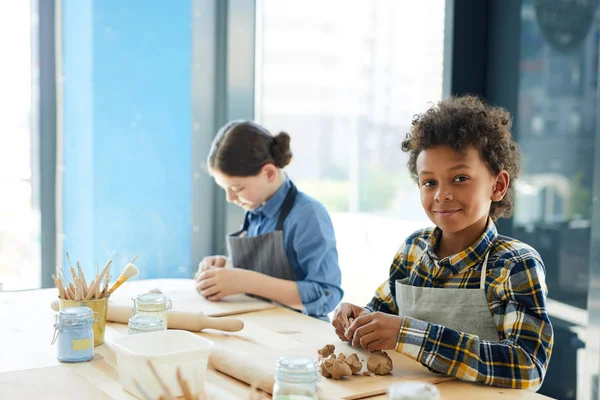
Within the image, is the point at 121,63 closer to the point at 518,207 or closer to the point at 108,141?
the point at 108,141

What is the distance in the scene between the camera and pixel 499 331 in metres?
1.38

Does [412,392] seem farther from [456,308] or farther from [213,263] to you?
[213,263]

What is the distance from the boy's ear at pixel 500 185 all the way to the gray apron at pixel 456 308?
17cm

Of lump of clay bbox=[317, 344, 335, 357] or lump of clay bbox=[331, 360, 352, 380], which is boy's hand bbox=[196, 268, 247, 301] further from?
lump of clay bbox=[331, 360, 352, 380]

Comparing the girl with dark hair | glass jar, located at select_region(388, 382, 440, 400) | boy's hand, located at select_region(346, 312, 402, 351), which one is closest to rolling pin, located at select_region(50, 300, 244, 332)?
boy's hand, located at select_region(346, 312, 402, 351)

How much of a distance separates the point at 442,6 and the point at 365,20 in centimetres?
125

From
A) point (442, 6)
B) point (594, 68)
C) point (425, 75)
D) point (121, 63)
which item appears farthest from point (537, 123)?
point (121, 63)

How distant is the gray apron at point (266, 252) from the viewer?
7.30ft

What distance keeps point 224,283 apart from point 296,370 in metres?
1.11

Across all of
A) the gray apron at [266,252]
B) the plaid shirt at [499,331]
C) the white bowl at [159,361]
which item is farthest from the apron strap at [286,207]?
the white bowl at [159,361]

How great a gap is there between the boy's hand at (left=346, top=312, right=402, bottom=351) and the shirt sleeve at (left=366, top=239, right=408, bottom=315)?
1.08 feet

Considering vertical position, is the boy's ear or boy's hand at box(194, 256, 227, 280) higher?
the boy's ear

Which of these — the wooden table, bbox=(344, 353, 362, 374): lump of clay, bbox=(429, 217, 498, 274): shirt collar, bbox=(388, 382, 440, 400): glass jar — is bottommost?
the wooden table

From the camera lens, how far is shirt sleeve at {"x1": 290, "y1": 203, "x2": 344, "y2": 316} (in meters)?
2.11
